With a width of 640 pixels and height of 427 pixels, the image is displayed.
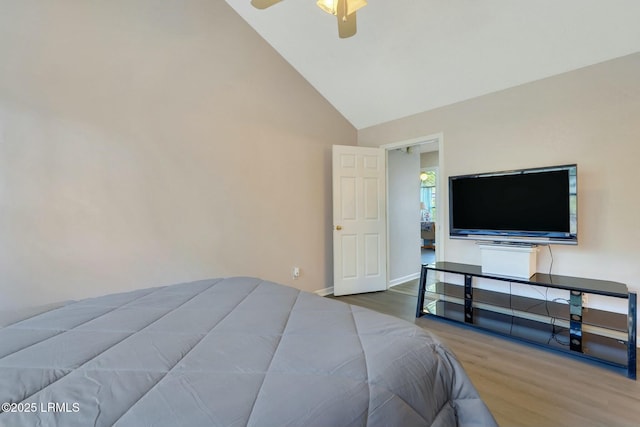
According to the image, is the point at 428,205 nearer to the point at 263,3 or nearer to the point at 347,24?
the point at 347,24

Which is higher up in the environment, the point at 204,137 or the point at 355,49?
the point at 355,49

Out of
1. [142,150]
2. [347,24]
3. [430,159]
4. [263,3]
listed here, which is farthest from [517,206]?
[430,159]

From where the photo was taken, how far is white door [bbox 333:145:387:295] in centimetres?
376

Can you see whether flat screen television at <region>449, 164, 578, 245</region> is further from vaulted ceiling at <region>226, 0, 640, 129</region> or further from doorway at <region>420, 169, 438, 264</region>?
doorway at <region>420, 169, 438, 264</region>

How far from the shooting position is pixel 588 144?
2.48m

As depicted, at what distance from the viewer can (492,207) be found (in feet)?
9.23

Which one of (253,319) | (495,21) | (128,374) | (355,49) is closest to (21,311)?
(128,374)

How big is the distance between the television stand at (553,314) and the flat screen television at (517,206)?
1.27ft

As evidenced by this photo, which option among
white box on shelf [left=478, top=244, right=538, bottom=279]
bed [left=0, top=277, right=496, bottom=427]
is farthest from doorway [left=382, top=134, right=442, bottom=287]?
bed [left=0, top=277, right=496, bottom=427]

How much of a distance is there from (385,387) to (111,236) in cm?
248

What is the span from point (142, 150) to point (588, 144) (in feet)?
12.9

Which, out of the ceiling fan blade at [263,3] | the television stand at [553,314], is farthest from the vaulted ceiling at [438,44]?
the television stand at [553,314]

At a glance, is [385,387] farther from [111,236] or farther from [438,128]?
[438,128]

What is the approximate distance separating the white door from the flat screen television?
110cm
